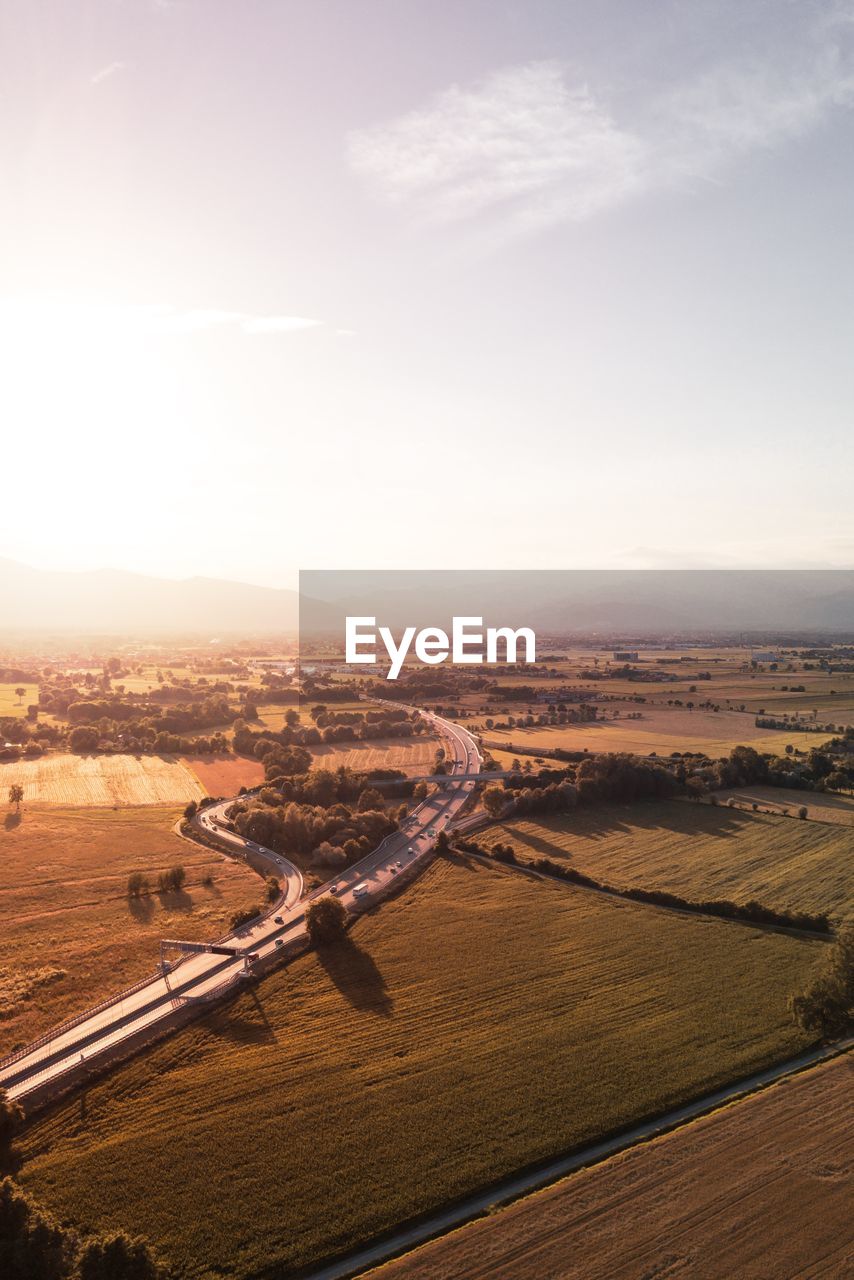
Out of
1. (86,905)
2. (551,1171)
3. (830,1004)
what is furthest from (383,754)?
(551,1171)

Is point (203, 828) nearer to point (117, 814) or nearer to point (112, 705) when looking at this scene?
point (117, 814)

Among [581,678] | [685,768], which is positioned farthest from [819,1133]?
[581,678]

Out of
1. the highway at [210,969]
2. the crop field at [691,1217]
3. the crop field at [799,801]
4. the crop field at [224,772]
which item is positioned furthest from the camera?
the crop field at [224,772]

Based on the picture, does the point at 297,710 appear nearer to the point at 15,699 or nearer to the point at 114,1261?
the point at 15,699

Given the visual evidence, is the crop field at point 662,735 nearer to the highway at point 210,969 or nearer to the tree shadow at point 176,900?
the highway at point 210,969

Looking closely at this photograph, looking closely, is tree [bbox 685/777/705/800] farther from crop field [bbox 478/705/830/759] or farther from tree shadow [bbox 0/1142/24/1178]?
tree shadow [bbox 0/1142/24/1178]

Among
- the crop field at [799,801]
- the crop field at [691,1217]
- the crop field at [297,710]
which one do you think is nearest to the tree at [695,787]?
the crop field at [799,801]
